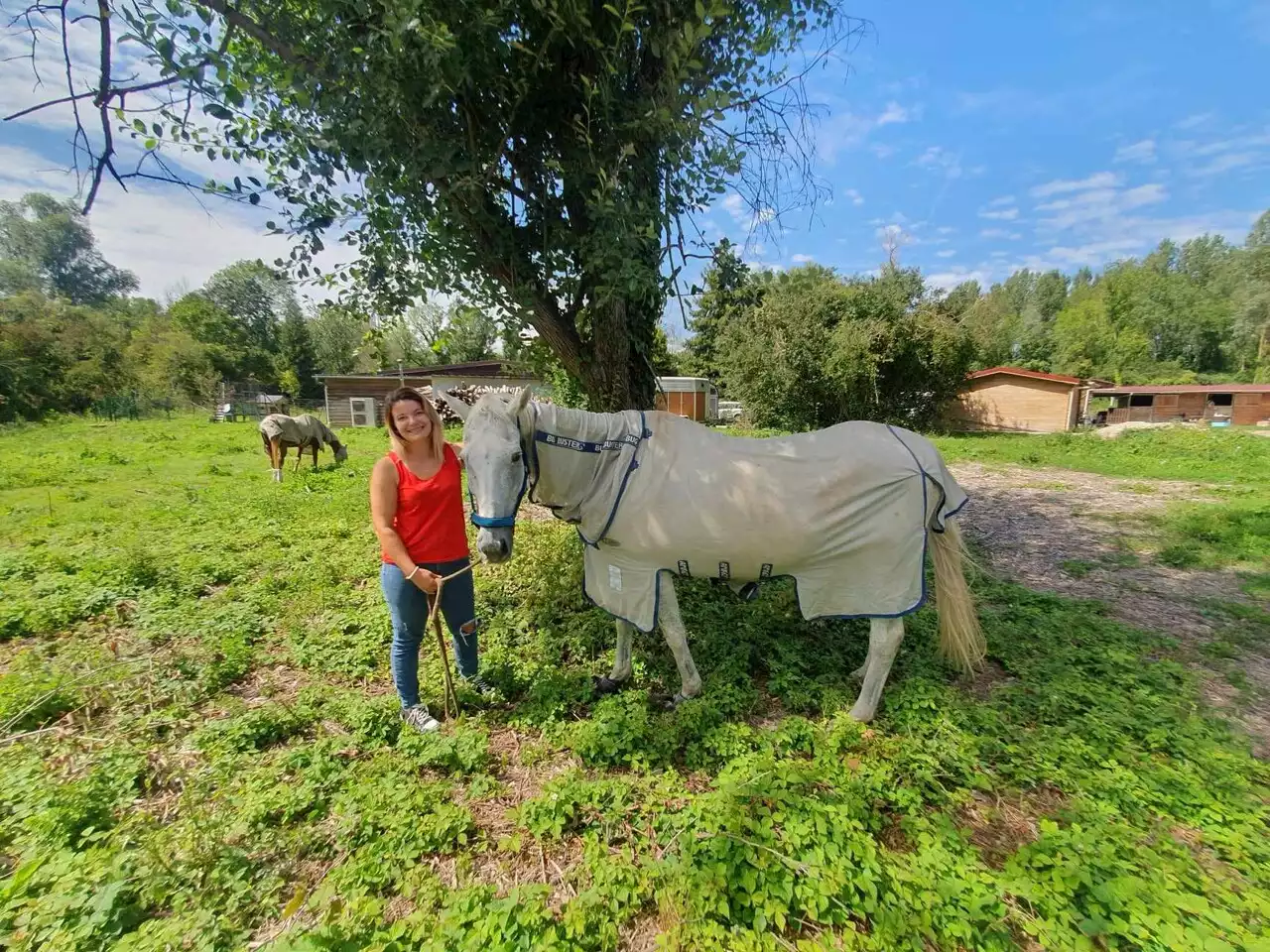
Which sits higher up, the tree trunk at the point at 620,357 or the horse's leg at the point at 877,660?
the tree trunk at the point at 620,357

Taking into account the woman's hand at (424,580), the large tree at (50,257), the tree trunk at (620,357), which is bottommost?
the woman's hand at (424,580)

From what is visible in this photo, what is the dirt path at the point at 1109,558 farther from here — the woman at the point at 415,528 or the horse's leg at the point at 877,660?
the woman at the point at 415,528

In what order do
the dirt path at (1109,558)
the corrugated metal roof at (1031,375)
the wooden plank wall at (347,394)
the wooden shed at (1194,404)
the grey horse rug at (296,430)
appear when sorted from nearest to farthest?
the dirt path at (1109,558), the grey horse rug at (296,430), the corrugated metal roof at (1031,375), the wooden plank wall at (347,394), the wooden shed at (1194,404)

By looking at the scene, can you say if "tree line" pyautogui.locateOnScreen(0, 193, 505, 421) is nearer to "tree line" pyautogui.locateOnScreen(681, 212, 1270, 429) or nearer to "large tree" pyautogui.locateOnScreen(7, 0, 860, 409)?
"large tree" pyautogui.locateOnScreen(7, 0, 860, 409)

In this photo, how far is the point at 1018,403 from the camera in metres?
25.6

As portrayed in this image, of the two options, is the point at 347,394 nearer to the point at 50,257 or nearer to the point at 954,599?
the point at 954,599

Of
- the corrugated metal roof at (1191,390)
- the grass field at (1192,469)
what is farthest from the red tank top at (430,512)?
the corrugated metal roof at (1191,390)

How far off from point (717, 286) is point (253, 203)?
12.4ft

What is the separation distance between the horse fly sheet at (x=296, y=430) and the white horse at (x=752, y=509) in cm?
969

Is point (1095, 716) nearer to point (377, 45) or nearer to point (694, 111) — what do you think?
point (694, 111)

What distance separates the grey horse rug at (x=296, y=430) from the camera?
10.3 meters

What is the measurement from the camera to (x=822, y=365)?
1991 cm

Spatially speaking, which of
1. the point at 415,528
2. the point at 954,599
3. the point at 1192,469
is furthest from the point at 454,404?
the point at 1192,469

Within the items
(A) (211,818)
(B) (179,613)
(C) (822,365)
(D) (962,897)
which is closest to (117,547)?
(B) (179,613)
